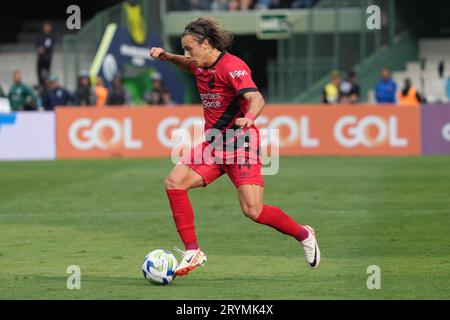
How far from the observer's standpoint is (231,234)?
1334 centimetres

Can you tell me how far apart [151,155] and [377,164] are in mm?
5625

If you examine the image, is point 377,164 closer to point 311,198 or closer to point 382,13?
point 311,198

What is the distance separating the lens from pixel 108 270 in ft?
34.3

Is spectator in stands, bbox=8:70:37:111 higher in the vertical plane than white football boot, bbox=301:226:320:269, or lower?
higher

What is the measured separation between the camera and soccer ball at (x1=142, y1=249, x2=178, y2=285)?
9625mm

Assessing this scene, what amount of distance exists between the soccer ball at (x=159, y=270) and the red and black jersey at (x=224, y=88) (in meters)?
1.28

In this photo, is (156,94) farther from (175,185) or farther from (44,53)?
(175,185)

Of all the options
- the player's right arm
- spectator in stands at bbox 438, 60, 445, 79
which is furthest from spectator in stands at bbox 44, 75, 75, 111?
the player's right arm

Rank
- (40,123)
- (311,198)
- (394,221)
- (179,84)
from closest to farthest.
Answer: (394,221)
(311,198)
(40,123)
(179,84)

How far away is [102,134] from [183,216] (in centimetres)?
1692

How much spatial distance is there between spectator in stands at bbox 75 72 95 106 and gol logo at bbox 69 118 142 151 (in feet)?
6.87

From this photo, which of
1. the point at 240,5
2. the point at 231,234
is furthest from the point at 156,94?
the point at 231,234

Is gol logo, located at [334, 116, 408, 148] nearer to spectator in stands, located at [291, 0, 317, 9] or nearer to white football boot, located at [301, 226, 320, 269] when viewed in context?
spectator in stands, located at [291, 0, 317, 9]

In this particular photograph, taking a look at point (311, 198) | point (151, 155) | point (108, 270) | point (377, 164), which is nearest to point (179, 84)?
point (151, 155)
